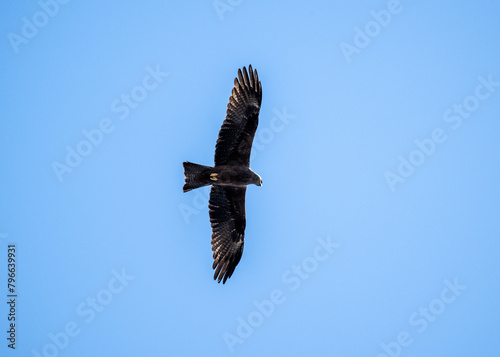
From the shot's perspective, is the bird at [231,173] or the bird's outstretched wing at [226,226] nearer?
the bird at [231,173]

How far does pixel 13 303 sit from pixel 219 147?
7.37m

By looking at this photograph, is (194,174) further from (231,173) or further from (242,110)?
(242,110)

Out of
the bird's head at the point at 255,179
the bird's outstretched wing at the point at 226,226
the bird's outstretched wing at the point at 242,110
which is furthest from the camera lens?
the bird's outstretched wing at the point at 226,226

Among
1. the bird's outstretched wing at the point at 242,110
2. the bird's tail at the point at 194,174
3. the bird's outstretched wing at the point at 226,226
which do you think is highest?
the bird's outstretched wing at the point at 242,110

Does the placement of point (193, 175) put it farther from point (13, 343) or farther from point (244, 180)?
point (13, 343)

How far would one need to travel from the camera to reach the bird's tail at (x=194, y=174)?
465 inches

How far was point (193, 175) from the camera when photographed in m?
11.8

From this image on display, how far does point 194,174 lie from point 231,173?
0.84 m

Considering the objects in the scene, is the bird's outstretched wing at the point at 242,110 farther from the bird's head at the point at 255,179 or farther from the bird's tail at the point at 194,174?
the bird's head at the point at 255,179

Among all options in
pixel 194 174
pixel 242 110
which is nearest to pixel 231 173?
pixel 194 174

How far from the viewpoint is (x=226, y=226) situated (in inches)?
502

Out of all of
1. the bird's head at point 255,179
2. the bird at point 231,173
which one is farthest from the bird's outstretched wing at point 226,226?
the bird's head at point 255,179

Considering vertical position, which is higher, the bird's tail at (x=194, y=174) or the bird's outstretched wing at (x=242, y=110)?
the bird's outstretched wing at (x=242, y=110)

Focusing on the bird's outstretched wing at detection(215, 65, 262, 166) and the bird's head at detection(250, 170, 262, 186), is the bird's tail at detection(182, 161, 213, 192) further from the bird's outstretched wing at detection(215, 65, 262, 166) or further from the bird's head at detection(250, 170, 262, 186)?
the bird's head at detection(250, 170, 262, 186)
